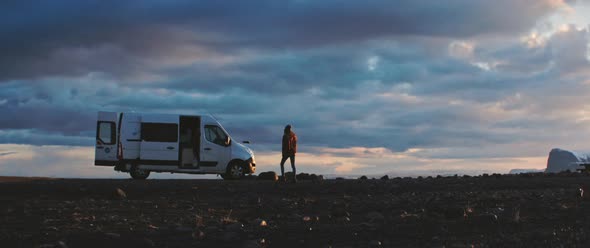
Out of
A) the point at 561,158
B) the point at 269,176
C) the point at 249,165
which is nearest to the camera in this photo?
the point at 249,165

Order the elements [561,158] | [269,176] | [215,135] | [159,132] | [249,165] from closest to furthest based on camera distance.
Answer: [159,132] < [215,135] < [249,165] < [269,176] < [561,158]

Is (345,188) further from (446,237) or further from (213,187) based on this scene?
(446,237)

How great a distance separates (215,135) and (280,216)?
14.6m

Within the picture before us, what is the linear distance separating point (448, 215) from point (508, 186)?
10.1m

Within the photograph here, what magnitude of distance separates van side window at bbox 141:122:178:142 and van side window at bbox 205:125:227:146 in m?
1.27

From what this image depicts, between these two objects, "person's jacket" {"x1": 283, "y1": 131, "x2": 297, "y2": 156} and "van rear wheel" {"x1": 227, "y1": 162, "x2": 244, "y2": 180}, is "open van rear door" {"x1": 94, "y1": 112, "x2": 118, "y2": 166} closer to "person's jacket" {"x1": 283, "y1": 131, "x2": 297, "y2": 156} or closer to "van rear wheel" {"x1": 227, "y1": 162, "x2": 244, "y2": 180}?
"van rear wheel" {"x1": 227, "y1": 162, "x2": 244, "y2": 180}

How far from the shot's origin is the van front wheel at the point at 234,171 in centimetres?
2911

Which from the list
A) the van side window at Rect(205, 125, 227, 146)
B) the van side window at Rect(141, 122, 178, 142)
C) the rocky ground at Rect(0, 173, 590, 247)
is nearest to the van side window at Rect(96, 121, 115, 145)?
the van side window at Rect(141, 122, 178, 142)

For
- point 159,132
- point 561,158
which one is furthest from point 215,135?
point 561,158

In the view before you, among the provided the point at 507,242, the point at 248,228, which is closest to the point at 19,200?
the point at 248,228

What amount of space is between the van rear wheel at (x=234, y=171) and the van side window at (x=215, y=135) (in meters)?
1.00

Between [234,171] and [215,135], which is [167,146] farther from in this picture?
[234,171]

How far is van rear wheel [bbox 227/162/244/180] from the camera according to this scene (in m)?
29.1

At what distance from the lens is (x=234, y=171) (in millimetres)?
29172
